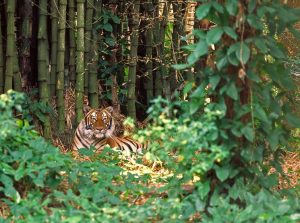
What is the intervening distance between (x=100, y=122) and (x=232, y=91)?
12.5ft

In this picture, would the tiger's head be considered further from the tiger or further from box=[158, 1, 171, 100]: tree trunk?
box=[158, 1, 171, 100]: tree trunk

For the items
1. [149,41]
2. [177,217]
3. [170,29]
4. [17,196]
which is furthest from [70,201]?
[170,29]

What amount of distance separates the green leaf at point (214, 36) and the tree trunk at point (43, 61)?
383 centimetres

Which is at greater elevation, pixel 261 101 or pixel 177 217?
pixel 261 101

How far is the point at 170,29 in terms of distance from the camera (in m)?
10.1

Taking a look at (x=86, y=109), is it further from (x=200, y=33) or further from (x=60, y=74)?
(x=200, y=33)

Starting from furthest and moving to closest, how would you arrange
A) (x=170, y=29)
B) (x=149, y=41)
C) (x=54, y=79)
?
(x=170, y=29)
(x=149, y=41)
(x=54, y=79)

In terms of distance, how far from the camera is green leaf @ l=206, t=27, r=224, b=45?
4945mm

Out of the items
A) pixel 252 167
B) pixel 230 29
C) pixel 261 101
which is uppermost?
pixel 230 29

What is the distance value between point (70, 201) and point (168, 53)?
4385 millimetres

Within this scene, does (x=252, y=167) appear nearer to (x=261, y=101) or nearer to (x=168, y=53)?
→ (x=261, y=101)

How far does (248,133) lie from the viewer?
5.02 meters

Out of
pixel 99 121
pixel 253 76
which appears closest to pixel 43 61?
pixel 99 121

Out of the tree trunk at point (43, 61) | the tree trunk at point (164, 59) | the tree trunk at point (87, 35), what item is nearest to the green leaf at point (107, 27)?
the tree trunk at point (87, 35)
